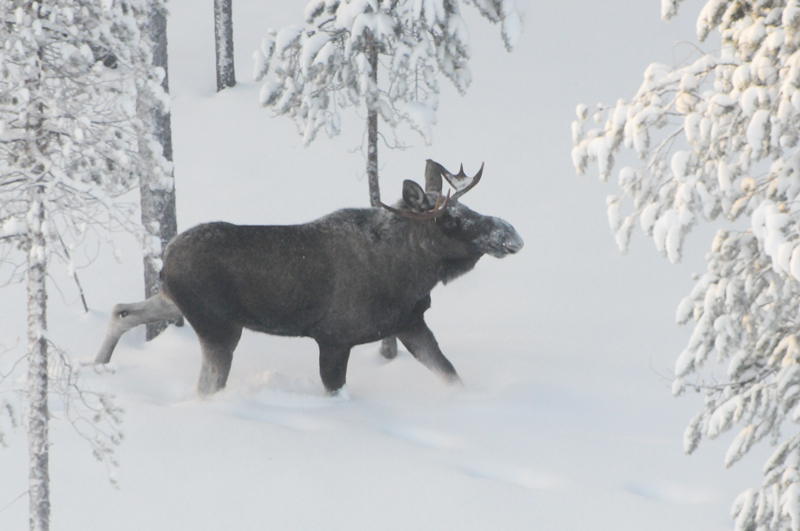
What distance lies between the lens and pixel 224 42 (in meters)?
18.2

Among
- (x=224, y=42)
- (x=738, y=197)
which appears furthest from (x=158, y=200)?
(x=224, y=42)

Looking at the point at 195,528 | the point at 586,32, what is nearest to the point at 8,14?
the point at 195,528

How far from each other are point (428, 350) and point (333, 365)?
3.47ft

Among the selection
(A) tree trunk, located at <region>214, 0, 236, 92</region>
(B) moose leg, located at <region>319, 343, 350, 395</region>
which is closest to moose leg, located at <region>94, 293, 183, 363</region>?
(B) moose leg, located at <region>319, 343, 350, 395</region>

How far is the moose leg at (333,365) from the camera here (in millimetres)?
8195

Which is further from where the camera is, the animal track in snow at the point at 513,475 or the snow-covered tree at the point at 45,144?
the animal track in snow at the point at 513,475

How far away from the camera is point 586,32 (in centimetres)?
2033

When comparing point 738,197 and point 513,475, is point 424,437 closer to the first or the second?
point 513,475

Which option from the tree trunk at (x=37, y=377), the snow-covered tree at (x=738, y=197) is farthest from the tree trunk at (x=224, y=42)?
the snow-covered tree at (x=738, y=197)

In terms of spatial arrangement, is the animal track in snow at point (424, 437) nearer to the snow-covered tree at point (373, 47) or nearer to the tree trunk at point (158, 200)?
the snow-covered tree at point (373, 47)

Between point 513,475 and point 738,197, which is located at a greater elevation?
point 738,197

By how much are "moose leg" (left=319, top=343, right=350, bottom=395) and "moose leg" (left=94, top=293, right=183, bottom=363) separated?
5.48ft

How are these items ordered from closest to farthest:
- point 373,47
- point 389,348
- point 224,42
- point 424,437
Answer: point 424,437 < point 389,348 < point 373,47 < point 224,42

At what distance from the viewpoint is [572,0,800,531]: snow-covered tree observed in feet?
14.4
